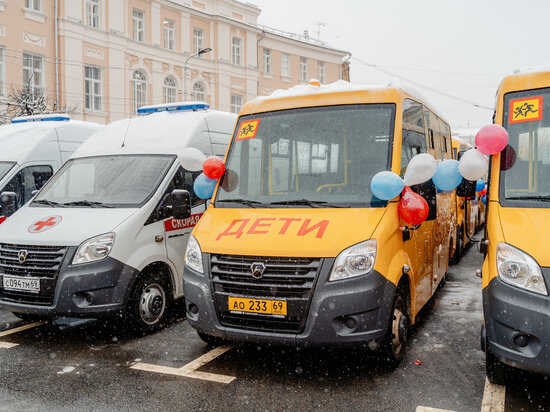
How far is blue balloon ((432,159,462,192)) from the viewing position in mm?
5234

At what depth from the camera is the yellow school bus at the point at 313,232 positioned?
4.32 m

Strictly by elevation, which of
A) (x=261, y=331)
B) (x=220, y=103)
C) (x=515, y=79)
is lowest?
(x=261, y=331)

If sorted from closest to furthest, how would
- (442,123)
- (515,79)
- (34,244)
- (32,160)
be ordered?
1. (515,79)
2. (34,244)
3. (442,123)
4. (32,160)

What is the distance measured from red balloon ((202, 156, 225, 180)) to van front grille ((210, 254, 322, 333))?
120 cm

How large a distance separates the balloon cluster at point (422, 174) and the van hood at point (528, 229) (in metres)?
0.56

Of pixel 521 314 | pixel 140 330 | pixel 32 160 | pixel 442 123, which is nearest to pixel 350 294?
pixel 521 314

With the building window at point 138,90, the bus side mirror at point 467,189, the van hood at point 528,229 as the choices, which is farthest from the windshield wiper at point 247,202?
the building window at point 138,90

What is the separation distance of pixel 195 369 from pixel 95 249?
1659mm

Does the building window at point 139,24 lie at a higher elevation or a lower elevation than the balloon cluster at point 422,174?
higher

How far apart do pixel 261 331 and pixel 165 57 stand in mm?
27892

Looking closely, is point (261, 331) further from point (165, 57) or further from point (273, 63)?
point (273, 63)

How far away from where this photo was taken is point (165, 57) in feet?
98.9

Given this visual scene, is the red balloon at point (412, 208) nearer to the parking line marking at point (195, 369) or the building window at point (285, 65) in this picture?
the parking line marking at point (195, 369)

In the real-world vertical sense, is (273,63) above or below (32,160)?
above
